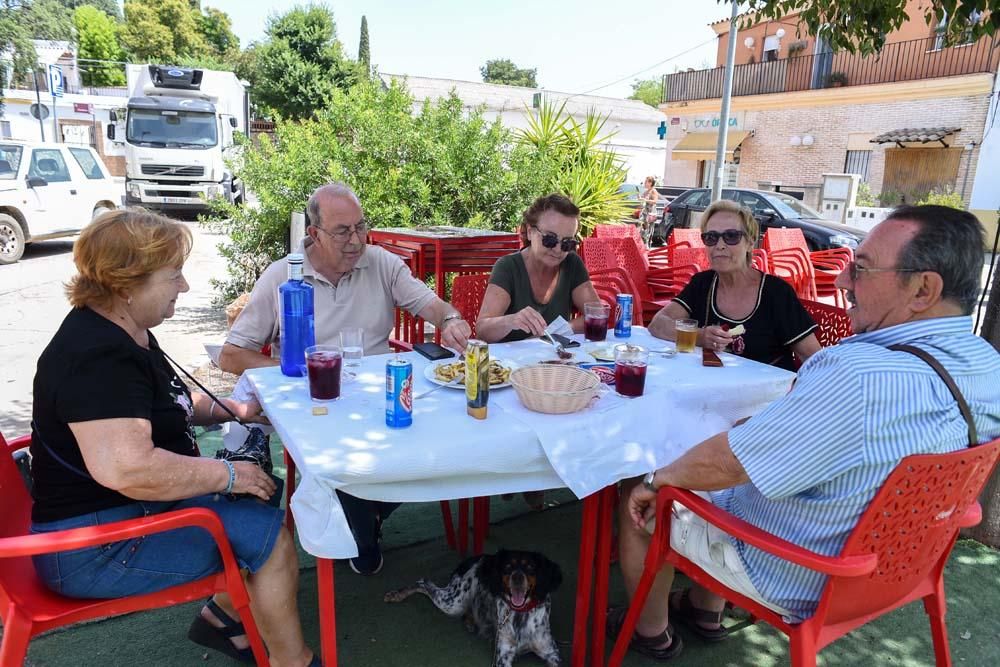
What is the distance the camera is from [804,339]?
293cm

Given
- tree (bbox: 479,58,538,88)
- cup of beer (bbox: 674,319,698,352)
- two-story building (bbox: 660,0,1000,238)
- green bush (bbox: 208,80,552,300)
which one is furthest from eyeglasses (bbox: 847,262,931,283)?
tree (bbox: 479,58,538,88)

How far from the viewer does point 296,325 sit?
225 cm

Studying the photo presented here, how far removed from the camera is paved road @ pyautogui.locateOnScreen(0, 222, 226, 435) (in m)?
4.74

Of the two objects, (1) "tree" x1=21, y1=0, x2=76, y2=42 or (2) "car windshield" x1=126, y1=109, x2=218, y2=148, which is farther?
(1) "tree" x1=21, y1=0, x2=76, y2=42

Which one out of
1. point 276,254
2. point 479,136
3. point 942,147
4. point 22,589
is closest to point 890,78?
point 942,147

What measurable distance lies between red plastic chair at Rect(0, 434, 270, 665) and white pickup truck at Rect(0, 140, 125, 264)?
8495 millimetres

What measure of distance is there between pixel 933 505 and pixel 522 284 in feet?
6.76

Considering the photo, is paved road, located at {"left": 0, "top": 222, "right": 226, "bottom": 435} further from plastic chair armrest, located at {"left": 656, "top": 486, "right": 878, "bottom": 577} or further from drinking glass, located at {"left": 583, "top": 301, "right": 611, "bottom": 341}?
plastic chair armrest, located at {"left": 656, "top": 486, "right": 878, "bottom": 577}

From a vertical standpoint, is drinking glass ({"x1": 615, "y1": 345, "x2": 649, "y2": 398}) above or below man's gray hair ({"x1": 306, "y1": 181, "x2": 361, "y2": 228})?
below

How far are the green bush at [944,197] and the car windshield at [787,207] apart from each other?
5.84m

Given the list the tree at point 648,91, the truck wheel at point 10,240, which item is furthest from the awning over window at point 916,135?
the tree at point 648,91

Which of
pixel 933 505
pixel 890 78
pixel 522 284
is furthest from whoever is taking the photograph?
pixel 890 78

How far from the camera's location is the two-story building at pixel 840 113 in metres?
18.2

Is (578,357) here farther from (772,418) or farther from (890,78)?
(890,78)
